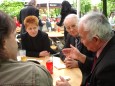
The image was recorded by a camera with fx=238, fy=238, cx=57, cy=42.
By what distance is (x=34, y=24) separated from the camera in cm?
352

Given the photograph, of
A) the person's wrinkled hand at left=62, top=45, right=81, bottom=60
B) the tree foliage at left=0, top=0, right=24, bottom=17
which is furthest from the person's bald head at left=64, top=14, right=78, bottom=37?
the tree foliage at left=0, top=0, right=24, bottom=17

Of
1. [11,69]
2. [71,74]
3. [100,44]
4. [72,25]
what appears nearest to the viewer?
[11,69]

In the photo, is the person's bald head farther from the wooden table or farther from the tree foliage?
the tree foliage

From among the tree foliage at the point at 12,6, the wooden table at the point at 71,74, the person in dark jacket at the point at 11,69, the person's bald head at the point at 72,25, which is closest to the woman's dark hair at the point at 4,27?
the person in dark jacket at the point at 11,69

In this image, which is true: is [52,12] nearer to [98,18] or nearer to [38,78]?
[98,18]

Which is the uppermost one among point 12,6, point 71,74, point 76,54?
point 12,6

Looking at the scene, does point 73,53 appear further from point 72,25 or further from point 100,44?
point 72,25

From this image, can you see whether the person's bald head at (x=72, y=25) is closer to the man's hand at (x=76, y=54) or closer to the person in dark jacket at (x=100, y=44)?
the man's hand at (x=76, y=54)

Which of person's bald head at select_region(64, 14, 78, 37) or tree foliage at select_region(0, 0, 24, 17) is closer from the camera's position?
person's bald head at select_region(64, 14, 78, 37)

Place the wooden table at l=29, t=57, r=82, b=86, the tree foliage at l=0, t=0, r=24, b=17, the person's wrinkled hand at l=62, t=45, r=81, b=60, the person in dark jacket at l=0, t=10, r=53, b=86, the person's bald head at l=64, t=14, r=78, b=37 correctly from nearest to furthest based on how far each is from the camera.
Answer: the person in dark jacket at l=0, t=10, r=53, b=86 < the wooden table at l=29, t=57, r=82, b=86 < the person's wrinkled hand at l=62, t=45, r=81, b=60 < the person's bald head at l=64, t=14, r=78, b=37 < the tree foliage at l=0, t=0, r=24, b=17

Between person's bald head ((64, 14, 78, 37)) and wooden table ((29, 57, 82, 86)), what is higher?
person's bald head ((64, 14, 78, 37))

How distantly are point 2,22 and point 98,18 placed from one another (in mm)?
1017

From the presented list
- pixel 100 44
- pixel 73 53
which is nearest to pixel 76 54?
pixel 73 53

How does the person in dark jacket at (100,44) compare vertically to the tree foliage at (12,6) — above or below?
below
